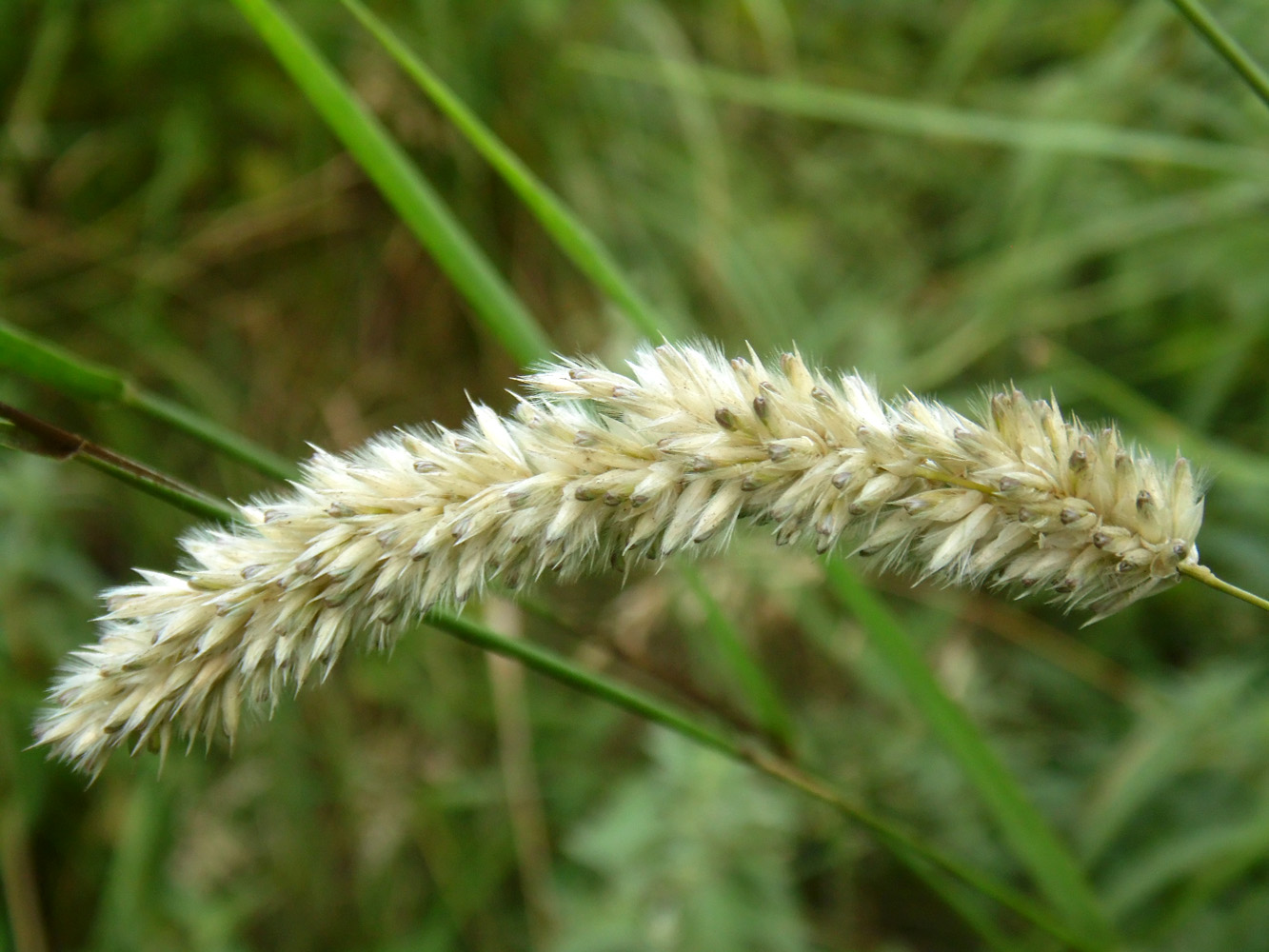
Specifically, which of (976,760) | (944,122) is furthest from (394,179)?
(944,122)

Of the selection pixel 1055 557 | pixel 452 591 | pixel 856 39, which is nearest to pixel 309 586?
pixel 452 591

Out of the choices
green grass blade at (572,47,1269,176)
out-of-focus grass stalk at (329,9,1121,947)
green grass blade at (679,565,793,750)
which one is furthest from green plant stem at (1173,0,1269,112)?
green grass blade at (572,47,1269,176)

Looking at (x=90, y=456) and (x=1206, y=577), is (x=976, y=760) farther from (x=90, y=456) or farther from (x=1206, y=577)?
(x=90, y=456)

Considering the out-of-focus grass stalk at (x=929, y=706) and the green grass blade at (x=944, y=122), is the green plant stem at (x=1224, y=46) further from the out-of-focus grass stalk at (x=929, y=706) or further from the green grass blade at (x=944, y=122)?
the green grass blade at (x=944, y=122)

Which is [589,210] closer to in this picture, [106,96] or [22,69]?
[106,96]

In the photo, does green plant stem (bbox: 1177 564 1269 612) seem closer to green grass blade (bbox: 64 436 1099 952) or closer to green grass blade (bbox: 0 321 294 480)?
green grass blade (bbox: 64 436 1099 952)

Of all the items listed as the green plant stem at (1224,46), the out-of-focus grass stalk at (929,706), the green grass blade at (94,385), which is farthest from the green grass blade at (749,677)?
the green plant stem at (1224,46)
